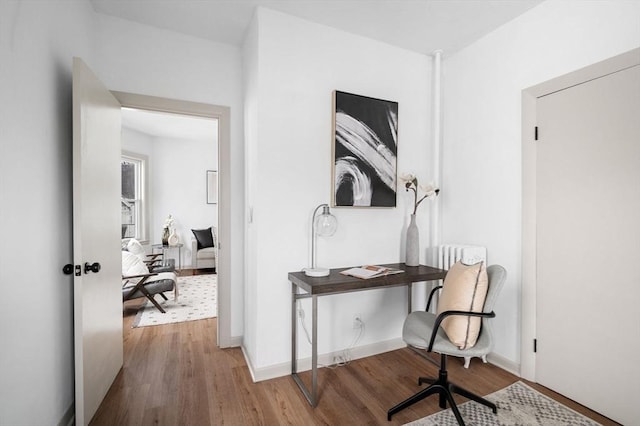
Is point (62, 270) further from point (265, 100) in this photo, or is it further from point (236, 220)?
point (265, 100)

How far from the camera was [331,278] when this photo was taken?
2215mm

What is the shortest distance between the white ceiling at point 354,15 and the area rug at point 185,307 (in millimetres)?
2959

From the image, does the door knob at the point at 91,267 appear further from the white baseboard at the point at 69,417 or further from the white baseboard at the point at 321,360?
the white baseboard at the point at 321,360

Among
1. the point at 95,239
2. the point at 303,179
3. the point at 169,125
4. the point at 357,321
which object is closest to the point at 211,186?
the point at 169,125

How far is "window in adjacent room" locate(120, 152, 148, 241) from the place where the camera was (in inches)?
226

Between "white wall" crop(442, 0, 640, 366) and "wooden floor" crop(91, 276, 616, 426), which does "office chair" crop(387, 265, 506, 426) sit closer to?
"wooden floor" crop(91, 276, 616, 426)

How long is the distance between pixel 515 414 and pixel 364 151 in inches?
82.5

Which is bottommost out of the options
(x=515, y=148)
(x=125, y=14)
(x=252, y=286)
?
(x=252, y=286)

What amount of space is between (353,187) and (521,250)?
1.38 meters

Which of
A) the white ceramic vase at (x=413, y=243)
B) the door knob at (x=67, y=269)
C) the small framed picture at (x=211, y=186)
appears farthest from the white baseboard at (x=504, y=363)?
the small framed picture at (x=211, y=186)

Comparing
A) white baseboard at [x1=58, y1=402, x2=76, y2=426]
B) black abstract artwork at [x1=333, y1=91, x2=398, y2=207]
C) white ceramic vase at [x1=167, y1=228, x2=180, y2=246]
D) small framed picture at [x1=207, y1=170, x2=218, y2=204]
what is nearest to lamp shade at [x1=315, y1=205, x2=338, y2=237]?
black abstract artwork at [x1=333, y1=91, x2=398, y2=207]

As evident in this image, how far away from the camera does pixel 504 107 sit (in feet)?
8.14

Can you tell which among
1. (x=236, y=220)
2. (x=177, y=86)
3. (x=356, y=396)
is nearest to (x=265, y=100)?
(x=177, y=86)

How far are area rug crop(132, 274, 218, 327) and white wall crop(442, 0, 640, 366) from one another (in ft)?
9.82
